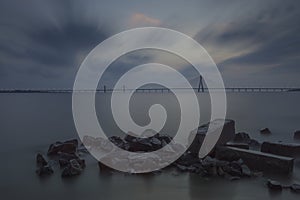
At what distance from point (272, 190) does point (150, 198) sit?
363 centimetres

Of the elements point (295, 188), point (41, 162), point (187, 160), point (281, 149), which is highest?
point (281, 149)

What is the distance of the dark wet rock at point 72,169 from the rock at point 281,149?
24.1 ft

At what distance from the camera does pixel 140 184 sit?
28.0 ft

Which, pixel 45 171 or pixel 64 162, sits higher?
pixel 64 162

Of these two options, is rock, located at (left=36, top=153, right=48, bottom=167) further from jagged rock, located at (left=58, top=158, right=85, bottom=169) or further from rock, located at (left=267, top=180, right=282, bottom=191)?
rock, located at (left=267, top=180, right=282, bottom=191)

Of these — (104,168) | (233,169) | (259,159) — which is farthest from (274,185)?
(104,168)

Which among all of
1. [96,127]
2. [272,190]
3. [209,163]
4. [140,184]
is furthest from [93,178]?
[96,127]

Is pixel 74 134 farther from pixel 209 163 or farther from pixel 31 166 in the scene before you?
pixel 209 163

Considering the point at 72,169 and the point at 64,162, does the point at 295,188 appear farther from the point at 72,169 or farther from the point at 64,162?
the point at 64,162

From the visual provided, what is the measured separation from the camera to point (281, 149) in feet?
34.0

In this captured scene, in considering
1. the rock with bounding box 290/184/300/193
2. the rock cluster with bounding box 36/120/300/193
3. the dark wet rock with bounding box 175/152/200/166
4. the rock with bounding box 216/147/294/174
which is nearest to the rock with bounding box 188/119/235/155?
the rock cluster with bounding box 36/120/300/193

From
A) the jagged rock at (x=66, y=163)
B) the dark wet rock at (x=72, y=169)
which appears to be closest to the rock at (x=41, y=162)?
the jagged rock at (x=66, y=163)

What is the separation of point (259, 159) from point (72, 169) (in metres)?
6.70

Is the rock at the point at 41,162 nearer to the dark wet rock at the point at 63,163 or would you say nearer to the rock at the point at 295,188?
the dark wet rock at the point at 63,163
